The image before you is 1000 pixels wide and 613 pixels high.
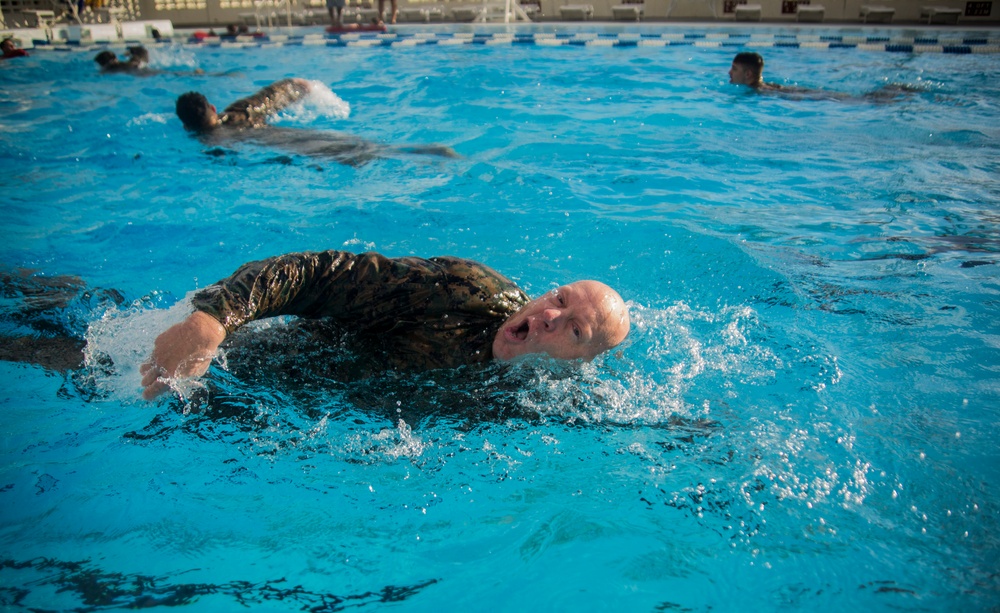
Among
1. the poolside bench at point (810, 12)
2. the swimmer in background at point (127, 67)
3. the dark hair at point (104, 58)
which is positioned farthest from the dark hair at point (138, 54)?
the poolside bench at point (810, 12)

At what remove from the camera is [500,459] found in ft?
8.99

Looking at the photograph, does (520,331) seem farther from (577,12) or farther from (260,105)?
(577,12)

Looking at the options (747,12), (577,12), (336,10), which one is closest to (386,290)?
(336,10)

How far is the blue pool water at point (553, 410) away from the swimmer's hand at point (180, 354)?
1.58ft

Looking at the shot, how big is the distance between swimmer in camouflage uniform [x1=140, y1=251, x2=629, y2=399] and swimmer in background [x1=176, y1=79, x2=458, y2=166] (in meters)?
4.06

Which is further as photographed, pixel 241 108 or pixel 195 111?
pixel 241 108

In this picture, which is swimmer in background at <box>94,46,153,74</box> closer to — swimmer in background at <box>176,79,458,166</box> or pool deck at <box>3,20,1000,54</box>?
pool deck at <box>3,20,1000,54</box>

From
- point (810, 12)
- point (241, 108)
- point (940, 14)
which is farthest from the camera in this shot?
point (810, 12)

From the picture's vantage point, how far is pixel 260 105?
778 centimetres

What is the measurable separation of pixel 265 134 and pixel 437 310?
17.5ft

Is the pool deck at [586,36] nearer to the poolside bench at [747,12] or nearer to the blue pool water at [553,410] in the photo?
the poolside bench at [747,12]

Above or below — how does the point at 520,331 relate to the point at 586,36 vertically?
below

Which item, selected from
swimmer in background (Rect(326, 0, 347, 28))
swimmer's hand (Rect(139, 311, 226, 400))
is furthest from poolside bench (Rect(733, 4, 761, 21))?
swimmer's hand (Rect(139, 311, 226, 400))

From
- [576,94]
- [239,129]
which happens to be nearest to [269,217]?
[239,129]
